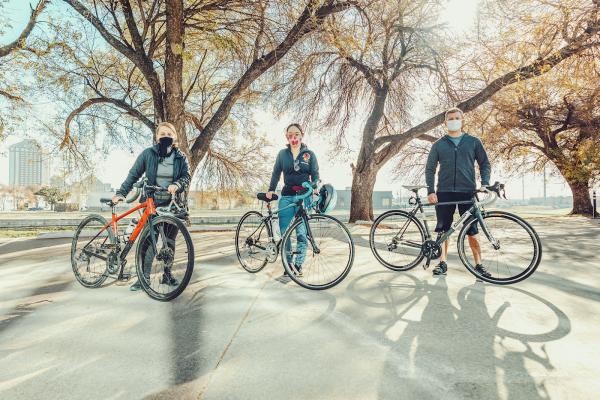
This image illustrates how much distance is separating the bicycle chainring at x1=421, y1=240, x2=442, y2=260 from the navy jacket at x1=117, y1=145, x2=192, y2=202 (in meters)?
2.89

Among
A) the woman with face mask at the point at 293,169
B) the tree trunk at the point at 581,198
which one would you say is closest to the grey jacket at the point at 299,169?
the woman with face mask at the point at 293,169

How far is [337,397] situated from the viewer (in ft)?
5.88

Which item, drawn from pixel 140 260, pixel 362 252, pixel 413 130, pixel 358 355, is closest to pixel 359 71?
pixel 413 130

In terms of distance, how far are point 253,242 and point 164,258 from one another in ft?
4.73

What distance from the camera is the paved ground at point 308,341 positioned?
191 centimetres

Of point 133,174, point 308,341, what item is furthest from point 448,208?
point 133,174

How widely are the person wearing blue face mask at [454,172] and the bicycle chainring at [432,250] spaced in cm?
6

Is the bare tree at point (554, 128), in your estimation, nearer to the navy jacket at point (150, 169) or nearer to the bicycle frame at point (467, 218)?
the bicycle frame at point (467, 218)

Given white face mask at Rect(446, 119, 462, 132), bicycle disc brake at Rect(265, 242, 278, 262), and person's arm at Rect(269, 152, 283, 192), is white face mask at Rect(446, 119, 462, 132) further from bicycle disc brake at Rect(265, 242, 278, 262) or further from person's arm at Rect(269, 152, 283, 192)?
bicycle disc brake at Rect(265, 242, 278, 262)

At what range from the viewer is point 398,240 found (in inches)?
192

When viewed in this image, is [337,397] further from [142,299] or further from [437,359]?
[142,299]

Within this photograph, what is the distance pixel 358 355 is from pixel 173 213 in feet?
8.55

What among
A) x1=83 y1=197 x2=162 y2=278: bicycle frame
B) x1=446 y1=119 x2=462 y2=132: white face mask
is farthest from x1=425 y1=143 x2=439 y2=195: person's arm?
x1=83 y1=197 x2=162 y2=278: bicycle frame

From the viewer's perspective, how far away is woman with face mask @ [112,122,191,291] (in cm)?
415
